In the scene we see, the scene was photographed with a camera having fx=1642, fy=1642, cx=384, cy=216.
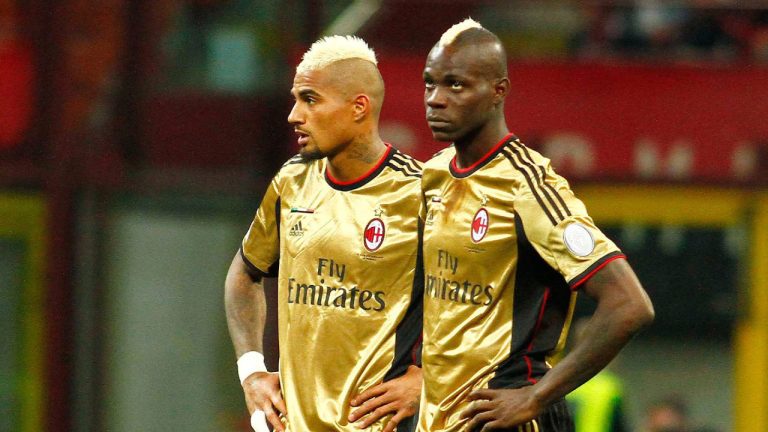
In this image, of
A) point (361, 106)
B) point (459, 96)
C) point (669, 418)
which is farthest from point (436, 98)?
point (669, 418)

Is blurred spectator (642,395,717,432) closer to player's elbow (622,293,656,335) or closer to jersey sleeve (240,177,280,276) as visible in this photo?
jersey sleeve (240,177,280,276)

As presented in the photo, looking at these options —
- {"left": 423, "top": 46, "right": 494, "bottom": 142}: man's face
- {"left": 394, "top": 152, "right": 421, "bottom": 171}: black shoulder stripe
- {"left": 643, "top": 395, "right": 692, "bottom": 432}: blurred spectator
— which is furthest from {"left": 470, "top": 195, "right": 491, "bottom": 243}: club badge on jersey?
{"left": 643, "top": 395, "right": 692, "bottom": 432}: blurred spectator

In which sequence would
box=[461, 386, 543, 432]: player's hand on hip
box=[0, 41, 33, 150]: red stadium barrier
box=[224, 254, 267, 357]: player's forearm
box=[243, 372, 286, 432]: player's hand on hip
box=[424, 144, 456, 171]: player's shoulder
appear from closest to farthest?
box=[461, 386, 543, 432]: player's hand on hip, box=[424, 144, 456, 171]: player's shoulder, box=[243, 372, 286, 432]: player's hand on hip, box=[224, 254, 267, 357]: player's forearm, box=[0, 41, 33, 150]: red stadium barrier

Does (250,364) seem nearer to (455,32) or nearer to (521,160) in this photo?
(521,160)

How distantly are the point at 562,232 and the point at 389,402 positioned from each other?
2.94 feet

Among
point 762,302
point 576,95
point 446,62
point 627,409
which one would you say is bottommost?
point 627,409

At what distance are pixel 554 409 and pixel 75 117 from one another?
676cm

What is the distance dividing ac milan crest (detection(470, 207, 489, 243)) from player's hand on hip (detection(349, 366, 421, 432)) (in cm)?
61

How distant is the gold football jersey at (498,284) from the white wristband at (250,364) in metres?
0.80

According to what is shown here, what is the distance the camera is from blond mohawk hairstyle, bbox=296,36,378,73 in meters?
5.25

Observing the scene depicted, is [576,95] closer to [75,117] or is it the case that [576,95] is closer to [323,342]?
[75,117]

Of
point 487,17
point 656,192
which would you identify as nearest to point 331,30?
point 487,17

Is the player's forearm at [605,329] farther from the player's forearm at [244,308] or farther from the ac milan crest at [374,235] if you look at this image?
the player's forearm at [244,308]

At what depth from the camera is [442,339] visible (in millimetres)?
4852
